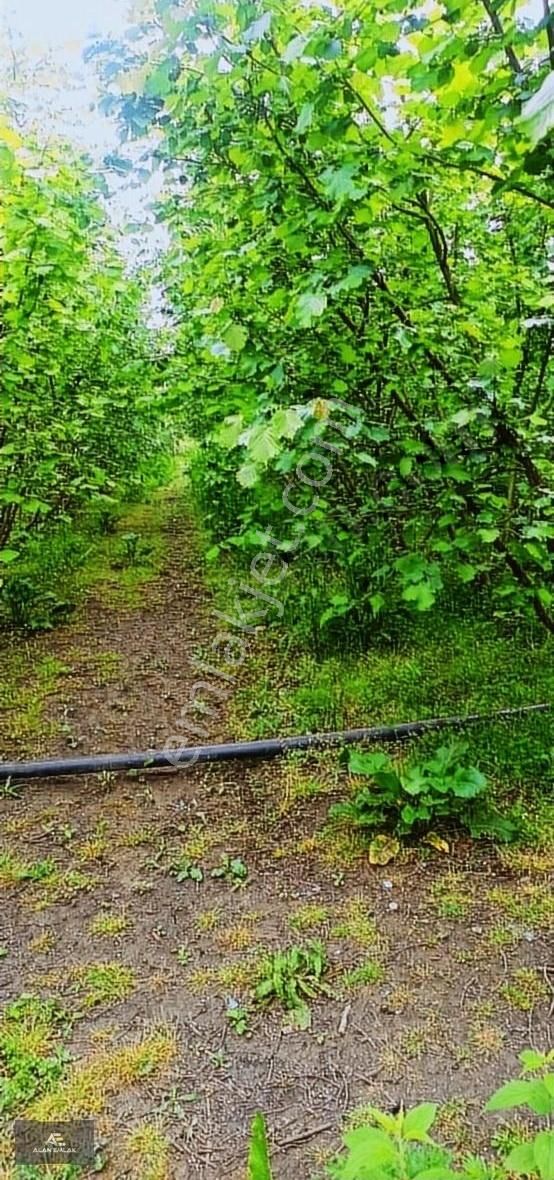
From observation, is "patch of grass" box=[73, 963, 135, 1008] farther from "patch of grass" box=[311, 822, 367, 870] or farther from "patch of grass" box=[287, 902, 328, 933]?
"patch of grass" box=[311, 822, 367, 870]

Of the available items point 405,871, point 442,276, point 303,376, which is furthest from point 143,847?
point 442,276

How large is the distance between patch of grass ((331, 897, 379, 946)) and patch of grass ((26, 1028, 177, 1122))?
0.51 meters

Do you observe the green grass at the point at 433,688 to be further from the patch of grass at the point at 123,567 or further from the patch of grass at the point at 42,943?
the patch of grass at the point at 123,567

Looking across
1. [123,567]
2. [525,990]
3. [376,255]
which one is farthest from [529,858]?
[123,567]

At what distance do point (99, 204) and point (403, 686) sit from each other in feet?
8.47

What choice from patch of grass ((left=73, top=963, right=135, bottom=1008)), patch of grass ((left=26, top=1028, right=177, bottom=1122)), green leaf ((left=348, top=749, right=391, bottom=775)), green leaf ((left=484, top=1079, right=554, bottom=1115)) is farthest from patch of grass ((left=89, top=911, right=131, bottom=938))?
green leaf ((left=484, top=1079, right=554, bottom=1115))

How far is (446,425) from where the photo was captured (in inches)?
80.7

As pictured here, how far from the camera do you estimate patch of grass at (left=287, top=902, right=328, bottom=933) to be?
6.53ft

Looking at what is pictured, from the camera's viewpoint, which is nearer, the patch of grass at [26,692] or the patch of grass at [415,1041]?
the patch of grass at [415,1041]

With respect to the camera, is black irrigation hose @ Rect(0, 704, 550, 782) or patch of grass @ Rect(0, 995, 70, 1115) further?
black irrigation hose @ Rect(0, 704, 550, 782)

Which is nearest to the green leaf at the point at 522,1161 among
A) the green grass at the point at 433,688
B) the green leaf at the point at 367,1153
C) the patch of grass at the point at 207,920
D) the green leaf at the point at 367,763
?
the green leaf at the point at 367,1153

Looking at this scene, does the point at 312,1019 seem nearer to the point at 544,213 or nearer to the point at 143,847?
the point at 143,847

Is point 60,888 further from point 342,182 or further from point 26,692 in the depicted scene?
point 342,182

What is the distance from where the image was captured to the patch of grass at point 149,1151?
53.7 inches
